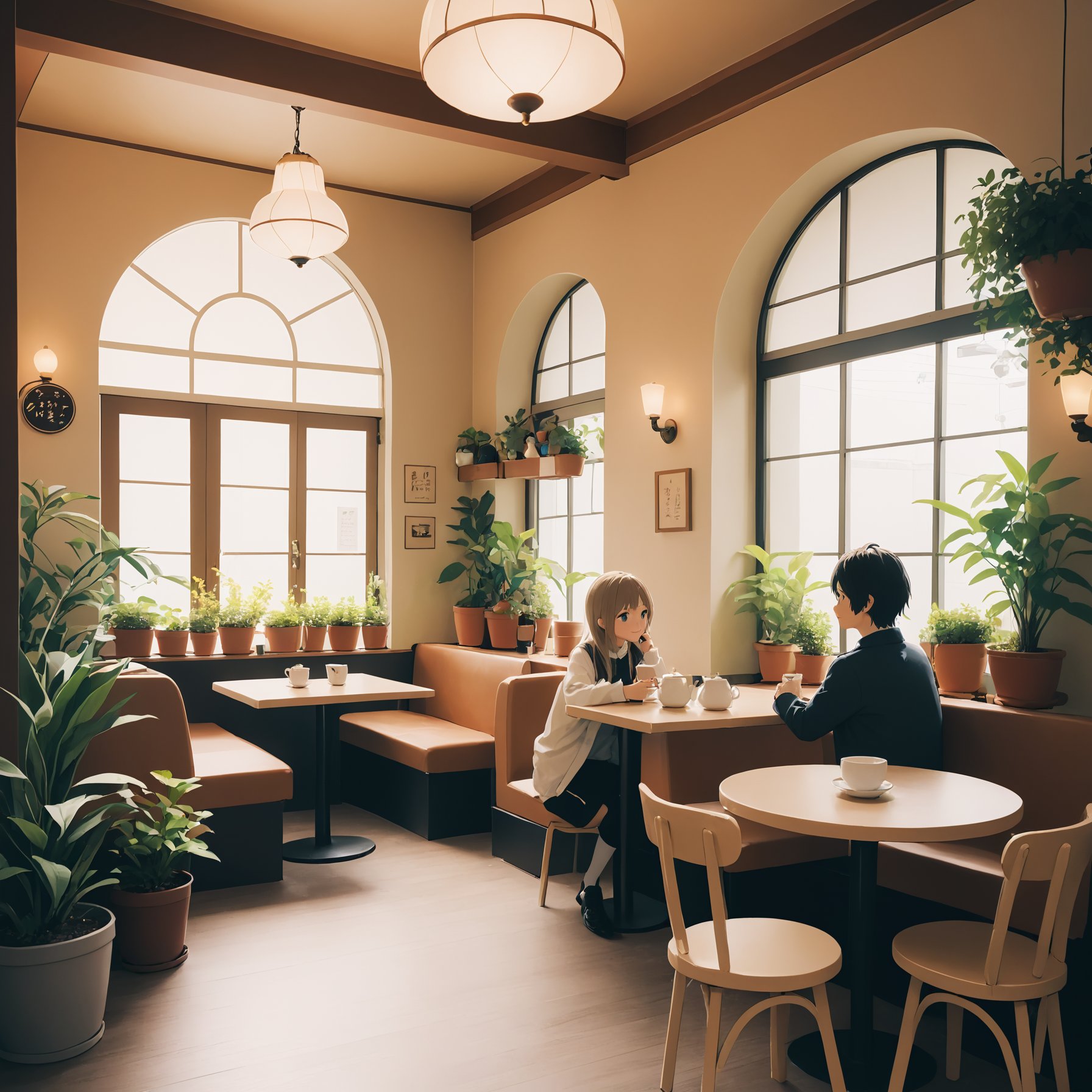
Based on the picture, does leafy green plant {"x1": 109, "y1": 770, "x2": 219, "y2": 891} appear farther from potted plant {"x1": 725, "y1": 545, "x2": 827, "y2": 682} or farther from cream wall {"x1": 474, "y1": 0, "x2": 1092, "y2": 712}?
potted plant {"x1": 725, "y1": 545, "x2": 827, "y2": 682}

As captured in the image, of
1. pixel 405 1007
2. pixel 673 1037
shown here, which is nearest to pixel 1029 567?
pixel 673 1037

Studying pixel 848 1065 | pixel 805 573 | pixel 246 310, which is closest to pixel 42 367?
pixel 246 310

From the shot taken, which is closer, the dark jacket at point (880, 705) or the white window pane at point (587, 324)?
the dark jacket at point (880, 705)

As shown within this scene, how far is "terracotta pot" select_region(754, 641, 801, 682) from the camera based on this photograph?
4.56 m

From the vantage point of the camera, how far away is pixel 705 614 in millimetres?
4750

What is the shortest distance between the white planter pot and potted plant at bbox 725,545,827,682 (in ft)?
9.68

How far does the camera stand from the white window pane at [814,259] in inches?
177

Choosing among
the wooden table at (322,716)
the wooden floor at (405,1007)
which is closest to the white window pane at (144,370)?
the wooden table at (322,716)

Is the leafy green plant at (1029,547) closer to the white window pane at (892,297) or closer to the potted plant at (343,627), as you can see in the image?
the white window pane at (892,297)

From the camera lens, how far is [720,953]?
2332 mm

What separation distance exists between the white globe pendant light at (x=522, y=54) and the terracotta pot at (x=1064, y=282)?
4.36 feet

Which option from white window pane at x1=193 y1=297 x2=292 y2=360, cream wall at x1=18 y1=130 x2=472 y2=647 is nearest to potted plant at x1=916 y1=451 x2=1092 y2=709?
cream wall at x1=18 y1=130 x2=472 y2=647

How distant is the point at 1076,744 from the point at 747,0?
3042 millimetres

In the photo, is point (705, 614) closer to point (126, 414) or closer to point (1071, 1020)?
point (1071, 1020)
